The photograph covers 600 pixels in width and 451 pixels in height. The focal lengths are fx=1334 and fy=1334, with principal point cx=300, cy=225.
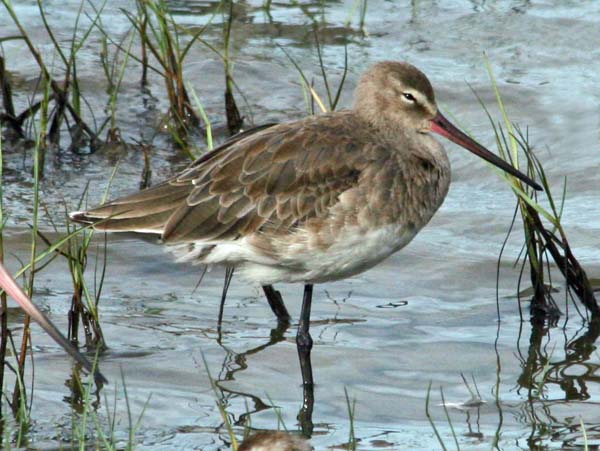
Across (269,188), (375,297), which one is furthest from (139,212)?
(375,297)

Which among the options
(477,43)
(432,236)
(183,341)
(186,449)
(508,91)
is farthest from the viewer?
(477,43)

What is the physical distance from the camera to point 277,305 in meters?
7.15

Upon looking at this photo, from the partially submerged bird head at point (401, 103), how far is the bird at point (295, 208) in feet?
0.80

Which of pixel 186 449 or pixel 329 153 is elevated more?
pixel 329 153

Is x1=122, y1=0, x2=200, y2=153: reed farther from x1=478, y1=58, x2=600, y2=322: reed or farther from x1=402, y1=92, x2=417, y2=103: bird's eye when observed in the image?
x1=478, y1=58, x2=600, y2=322: reed

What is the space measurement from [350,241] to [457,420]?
1024mm

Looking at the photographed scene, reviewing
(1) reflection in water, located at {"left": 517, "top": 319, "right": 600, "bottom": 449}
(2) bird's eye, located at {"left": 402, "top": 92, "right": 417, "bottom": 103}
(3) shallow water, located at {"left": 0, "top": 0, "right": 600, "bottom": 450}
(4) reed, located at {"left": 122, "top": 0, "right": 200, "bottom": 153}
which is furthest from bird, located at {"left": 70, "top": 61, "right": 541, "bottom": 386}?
(4) reed, located at {"left": 122, "top": 0, "right": 200, "bottom": 153}

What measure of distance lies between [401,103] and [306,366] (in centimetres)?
149

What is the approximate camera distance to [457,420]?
5934mm

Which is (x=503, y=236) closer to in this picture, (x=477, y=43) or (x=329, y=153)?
(x=329, y=153)

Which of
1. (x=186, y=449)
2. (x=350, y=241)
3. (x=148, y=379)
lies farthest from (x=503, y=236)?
(x=186, y=449)

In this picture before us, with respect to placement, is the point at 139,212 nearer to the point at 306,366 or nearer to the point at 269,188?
the point at 269,188

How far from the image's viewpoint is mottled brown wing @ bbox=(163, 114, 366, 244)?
6.50 metres

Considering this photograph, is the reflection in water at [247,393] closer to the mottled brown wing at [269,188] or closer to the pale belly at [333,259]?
the pale belly at [333,259]
